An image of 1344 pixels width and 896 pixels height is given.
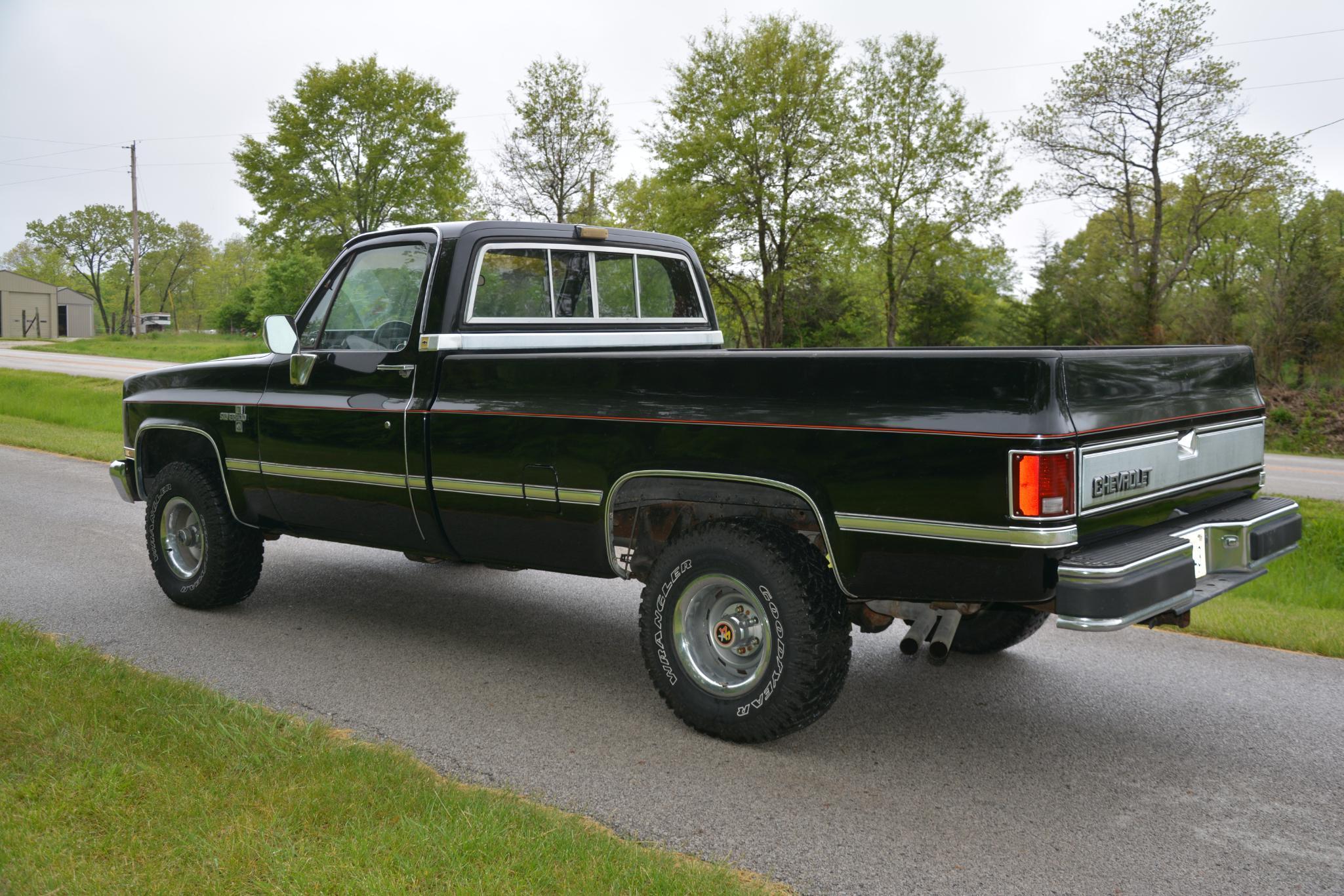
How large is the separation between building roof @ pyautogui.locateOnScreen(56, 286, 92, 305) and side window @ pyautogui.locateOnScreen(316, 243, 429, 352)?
97.2m

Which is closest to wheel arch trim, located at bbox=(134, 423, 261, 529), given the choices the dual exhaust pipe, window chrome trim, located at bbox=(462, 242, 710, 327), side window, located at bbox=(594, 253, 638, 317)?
window chrome trim, located at bbox=(462, 242, 710, 327)

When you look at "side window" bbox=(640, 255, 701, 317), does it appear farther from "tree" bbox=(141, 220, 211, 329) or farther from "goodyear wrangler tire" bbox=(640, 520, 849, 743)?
"tree" bbox=(141, 220, 211, 329)

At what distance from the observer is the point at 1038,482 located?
3.47 metres

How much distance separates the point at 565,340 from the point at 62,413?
676 inches

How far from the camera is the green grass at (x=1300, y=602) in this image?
19.6 ft

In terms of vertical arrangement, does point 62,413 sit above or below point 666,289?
below

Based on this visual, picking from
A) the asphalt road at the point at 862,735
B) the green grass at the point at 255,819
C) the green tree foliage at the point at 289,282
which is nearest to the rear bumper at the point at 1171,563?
the asphalt road at the point at 862,735

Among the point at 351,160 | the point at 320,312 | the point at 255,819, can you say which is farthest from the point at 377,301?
the point at 351,160

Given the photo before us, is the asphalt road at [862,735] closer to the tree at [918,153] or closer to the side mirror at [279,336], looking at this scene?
the side mirror at [279,336]

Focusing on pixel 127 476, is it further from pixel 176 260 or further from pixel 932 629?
pixel 176 260

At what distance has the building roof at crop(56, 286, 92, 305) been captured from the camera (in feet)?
301

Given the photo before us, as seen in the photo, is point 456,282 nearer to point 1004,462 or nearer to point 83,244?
point 1004,462

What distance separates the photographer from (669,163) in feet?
108

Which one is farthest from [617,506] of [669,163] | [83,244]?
[83,244]
